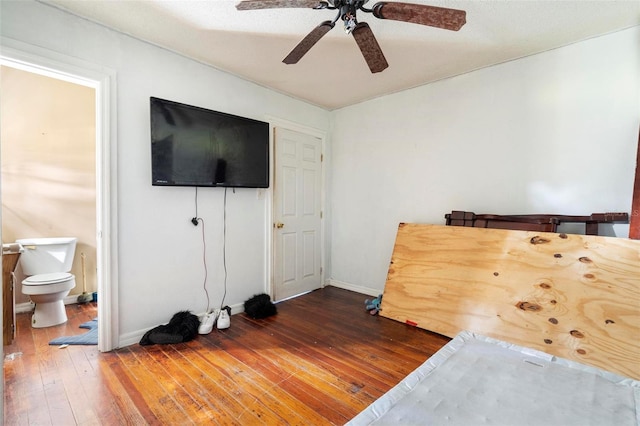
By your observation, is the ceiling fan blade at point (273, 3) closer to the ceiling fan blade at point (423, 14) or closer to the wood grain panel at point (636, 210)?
the ceiling fan blade at point (423, 14)

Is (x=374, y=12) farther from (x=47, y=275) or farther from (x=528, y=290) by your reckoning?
(x=47, y=275)

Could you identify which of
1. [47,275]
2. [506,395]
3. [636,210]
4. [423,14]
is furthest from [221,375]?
[636,210]

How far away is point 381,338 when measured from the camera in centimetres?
260

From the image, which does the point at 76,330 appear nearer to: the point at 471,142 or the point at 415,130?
the point at 415,130

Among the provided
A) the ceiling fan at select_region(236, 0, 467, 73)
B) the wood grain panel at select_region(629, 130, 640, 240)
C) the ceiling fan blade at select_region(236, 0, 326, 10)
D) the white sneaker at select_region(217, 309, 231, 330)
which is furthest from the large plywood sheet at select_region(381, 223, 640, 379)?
the ceiling fan blade at select_region(236, 0, 326, 10)

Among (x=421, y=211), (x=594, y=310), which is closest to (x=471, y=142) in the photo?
(x=421, y=211)

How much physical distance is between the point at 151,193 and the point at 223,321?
139cm

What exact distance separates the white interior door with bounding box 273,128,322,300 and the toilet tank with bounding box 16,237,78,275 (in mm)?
2322

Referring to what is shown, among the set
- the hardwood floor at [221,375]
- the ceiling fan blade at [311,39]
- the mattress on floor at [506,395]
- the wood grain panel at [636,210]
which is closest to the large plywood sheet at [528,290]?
the wood grain panel at [636,210]

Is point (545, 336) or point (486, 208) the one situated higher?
point (486, 208)

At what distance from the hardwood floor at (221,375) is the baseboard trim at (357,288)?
85 cm

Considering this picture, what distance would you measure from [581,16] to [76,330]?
197 inches

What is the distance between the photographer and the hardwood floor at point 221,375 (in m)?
1.66

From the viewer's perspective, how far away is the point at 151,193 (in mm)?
2523
